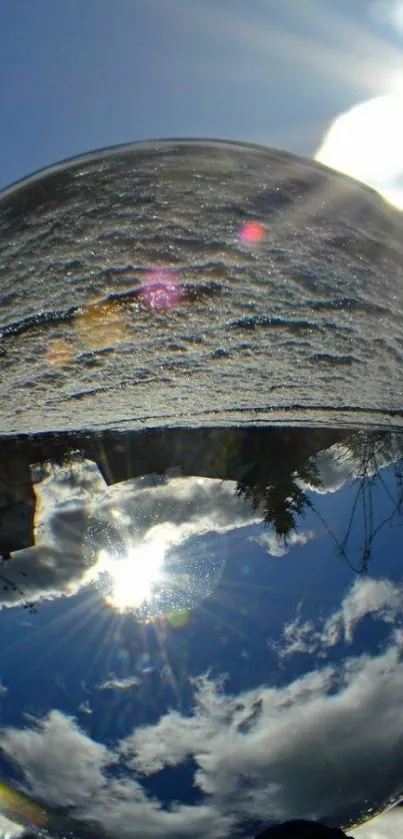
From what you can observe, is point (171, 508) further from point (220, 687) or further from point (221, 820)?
point (221, 820)

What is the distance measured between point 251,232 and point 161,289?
35 centimetres

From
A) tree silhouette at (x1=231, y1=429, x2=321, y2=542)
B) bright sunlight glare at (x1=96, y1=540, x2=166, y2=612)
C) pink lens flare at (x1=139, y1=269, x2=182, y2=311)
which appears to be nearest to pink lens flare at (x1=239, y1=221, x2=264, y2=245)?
pink lens flare at (x1=139, y1=269, x2=182, y2=311)

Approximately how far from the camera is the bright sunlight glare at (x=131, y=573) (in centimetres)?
128

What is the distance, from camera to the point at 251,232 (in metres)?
1.92

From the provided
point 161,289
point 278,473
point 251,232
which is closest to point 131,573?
point 278,473

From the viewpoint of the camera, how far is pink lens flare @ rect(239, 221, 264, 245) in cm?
191

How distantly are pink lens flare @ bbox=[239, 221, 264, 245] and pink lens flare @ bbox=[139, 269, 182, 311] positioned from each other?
0.84 feet

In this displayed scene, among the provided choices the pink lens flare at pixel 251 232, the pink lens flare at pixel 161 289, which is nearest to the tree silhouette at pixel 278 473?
the pink lens flare at pixel 161 289

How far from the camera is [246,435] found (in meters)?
1.62

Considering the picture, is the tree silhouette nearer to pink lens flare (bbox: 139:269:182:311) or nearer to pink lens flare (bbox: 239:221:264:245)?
pink lens flare (bbox: 139:269:182:311)

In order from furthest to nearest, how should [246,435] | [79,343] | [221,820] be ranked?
[79,343]
[246,435]
[221,820]

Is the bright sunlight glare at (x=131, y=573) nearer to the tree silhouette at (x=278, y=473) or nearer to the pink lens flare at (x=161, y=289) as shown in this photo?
the tree silhouette at (x=278, y=473)

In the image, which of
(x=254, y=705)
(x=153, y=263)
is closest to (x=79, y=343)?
(x=153, y=263)

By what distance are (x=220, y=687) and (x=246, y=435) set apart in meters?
0.66
